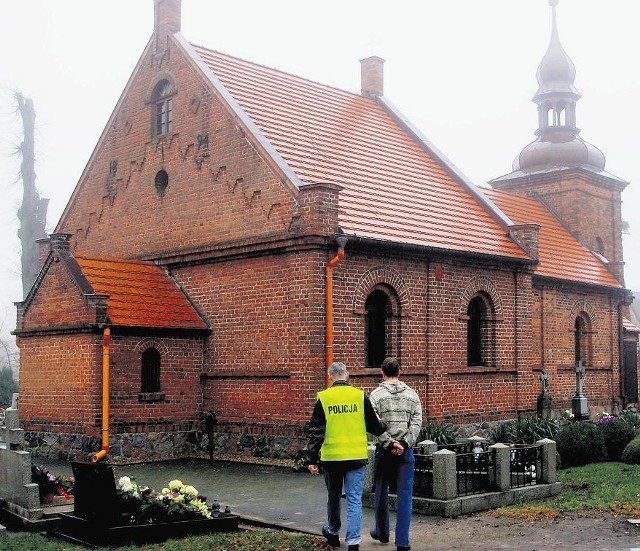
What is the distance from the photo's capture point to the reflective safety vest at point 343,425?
9383 millimetres

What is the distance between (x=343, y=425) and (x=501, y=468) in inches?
149

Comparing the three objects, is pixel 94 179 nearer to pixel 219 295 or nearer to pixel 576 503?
pixel 219 295

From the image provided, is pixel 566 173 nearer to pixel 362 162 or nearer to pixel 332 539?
pixel 362 162

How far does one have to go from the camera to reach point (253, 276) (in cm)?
1806

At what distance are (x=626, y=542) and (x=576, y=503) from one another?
95.5 inches

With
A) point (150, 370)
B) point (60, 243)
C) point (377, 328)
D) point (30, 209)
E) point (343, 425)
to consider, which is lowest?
point (343, 425)

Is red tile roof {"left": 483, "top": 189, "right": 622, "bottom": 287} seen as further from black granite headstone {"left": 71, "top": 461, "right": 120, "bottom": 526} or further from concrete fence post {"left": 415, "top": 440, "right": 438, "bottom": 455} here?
black granite headstone {"left": 71, "top": 461, "right": 120, "bottom": 526}

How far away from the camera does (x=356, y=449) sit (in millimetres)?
9383

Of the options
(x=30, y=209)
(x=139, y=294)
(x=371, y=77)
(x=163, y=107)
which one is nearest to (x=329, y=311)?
(x=139, y=294)

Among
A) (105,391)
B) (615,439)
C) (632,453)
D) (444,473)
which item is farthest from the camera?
(615,439)

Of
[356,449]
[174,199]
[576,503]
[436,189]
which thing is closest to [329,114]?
[436,189]

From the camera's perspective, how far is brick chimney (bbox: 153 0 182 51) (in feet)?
69.1

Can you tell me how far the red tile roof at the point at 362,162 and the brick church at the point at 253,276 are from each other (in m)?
0.07

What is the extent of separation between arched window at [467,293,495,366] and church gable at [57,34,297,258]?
569 cm
